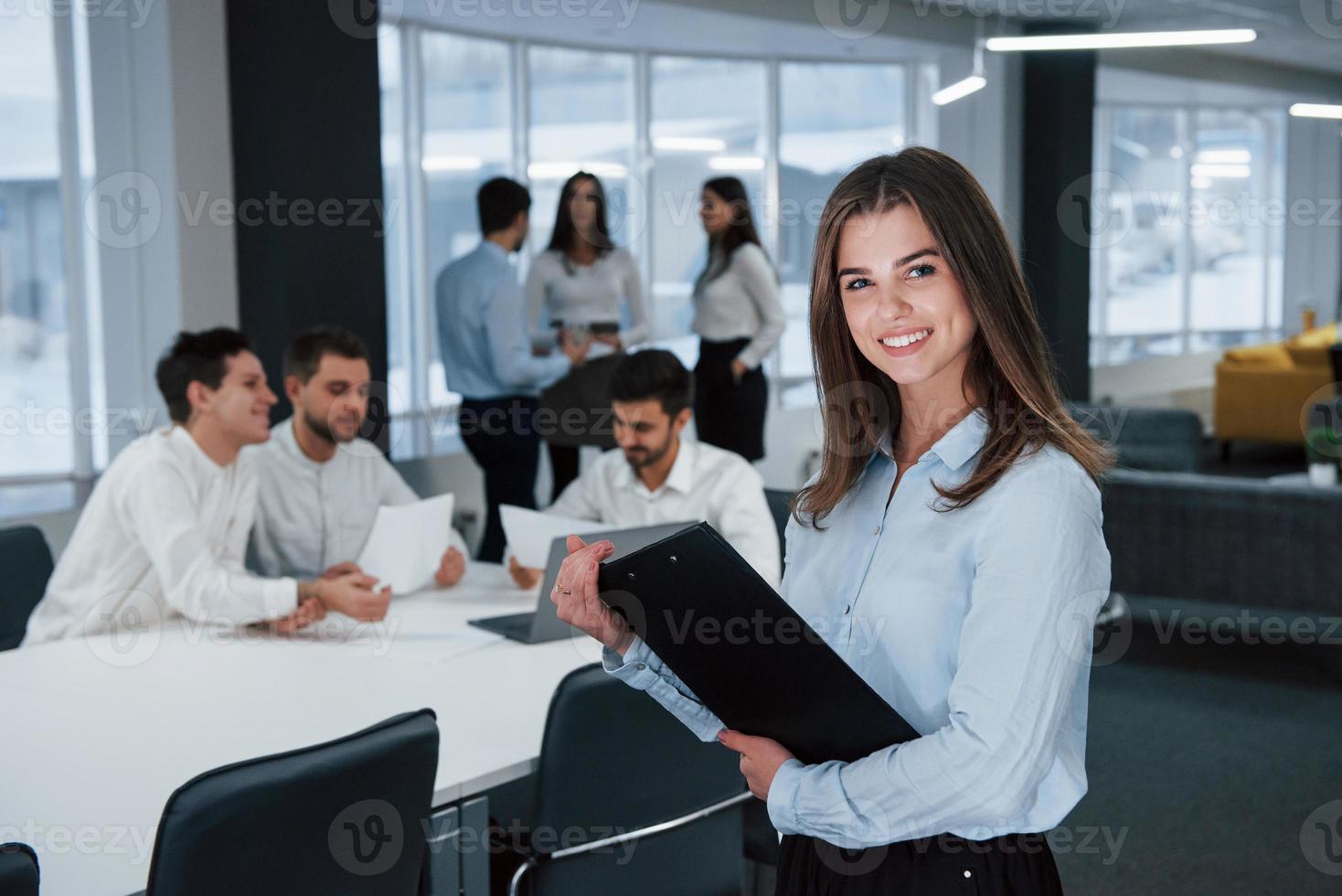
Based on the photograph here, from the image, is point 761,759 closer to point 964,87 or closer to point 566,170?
point 964,87

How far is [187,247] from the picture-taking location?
491 cm

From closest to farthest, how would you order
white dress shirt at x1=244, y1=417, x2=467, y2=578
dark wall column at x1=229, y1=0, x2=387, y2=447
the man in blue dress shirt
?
1. white dress shirt at x1=244, y1=417, x2=467, y2=578
2. dark wall column at x1=229, y1=0, x2=387, y2=447
3. the man in blue dress shirt

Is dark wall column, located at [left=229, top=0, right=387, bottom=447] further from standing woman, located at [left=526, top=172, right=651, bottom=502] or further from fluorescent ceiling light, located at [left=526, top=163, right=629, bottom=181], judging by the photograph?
fluorescent ceiling light, located at [left=526, top=163, right=629, bottom=181]

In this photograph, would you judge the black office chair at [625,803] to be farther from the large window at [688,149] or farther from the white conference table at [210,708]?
the large window at [688,149]

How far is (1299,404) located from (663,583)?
995 centimetres

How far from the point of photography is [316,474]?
3727 mm

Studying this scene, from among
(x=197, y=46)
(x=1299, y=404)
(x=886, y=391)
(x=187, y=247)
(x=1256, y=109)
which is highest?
(x=1256, y=109)

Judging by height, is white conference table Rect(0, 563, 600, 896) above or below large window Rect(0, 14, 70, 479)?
below

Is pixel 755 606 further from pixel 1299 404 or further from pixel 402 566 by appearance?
pixel 1299 404

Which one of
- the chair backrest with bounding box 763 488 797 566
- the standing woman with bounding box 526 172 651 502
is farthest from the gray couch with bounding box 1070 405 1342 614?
the standing woman with bounding box 526 172 651 502

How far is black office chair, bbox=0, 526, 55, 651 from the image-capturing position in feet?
10.7

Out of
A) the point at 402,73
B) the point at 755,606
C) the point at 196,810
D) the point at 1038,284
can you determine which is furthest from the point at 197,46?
the point at 1038,284

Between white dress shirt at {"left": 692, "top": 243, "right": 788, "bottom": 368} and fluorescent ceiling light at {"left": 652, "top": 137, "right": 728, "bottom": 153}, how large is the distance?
2870mm

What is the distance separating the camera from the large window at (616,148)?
7348 millimetres
